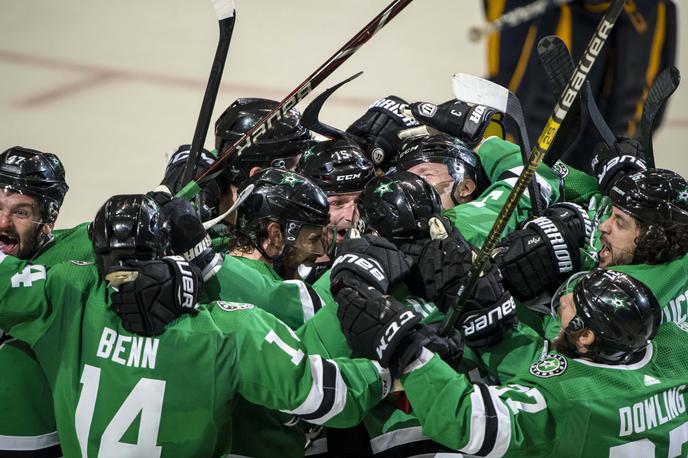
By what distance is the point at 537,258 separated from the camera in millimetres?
3709

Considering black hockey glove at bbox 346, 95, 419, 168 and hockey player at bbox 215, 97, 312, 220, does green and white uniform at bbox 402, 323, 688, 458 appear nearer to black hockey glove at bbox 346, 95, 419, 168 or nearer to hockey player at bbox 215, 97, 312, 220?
hockey player at bbox 215, 97, 312, 220

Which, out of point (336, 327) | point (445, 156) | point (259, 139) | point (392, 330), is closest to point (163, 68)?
point (259, 139)

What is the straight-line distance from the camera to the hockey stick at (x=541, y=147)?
298 centimetres

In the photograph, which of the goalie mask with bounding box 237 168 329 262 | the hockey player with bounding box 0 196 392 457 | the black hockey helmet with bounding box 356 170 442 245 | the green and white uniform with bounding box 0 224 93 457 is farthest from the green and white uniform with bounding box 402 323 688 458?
the green and white uniform with bounding box 0 224 93 457

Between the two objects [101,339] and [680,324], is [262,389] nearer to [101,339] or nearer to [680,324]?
[101,339]

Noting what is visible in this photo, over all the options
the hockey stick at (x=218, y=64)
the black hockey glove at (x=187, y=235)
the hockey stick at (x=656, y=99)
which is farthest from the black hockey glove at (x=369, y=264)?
the hockey stick at (x=656, y=99)

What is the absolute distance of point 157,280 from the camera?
2.95m

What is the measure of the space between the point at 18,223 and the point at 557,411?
1810 millimetres

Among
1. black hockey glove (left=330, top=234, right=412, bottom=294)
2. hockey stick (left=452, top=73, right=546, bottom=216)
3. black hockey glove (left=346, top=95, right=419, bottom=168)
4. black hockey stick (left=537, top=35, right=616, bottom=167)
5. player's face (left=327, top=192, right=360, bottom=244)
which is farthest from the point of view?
black hockey glove (left=346, top=95, right=419, bottom=168)

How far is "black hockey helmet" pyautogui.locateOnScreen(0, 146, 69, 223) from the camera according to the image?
11.6 ft

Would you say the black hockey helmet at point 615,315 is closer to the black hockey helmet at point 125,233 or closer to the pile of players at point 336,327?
the pile of players at point 336,327

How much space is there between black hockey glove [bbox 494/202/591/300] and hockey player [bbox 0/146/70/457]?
57.9 inches

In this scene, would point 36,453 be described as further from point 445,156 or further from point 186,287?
point 445,156

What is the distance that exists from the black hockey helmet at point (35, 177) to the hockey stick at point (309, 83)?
0.41 m
